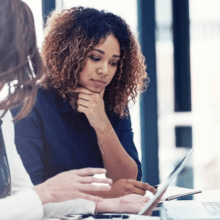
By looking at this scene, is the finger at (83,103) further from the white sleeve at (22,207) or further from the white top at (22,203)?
A: the white sleeve at (22,207)

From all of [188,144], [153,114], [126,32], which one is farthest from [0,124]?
[188,144]

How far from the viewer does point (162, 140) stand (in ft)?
6.41

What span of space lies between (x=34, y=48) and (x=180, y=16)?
52.5 inches

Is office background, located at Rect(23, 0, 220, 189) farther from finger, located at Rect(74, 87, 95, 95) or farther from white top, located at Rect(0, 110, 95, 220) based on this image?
white top, located at Rect(0, 110, 95, 220)

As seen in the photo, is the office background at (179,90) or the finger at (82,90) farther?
the office background at (179,90)

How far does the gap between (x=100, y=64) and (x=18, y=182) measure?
1.89 ft

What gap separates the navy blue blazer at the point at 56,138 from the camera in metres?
1.27

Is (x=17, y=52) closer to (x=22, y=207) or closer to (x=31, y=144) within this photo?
(x=22, y=207)

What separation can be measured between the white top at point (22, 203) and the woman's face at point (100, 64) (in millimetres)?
436

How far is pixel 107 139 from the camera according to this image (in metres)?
1.36

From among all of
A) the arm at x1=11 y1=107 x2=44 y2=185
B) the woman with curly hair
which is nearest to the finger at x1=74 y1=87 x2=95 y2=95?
the woman with curly hair

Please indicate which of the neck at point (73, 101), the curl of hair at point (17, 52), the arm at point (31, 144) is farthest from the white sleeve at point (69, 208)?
the neck at point (73, 101)

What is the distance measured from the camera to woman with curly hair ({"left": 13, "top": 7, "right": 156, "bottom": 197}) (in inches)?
52.8

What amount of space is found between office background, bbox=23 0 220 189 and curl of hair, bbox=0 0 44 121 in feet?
3.19
